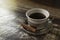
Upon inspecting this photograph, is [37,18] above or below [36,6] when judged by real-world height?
below

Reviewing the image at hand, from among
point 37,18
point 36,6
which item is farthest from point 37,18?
point 36,6

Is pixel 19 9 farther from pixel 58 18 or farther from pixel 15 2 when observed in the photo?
pixel 58 18

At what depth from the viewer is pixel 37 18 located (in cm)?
125

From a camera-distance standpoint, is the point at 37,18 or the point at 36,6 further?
the point at 36,6

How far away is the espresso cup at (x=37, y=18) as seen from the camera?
1.21 m

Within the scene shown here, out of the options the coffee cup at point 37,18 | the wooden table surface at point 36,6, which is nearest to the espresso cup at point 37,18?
the coffee cup at point 37,18

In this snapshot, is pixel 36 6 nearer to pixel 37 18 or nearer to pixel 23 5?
pixel 23 5

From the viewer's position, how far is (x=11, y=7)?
5.14ft

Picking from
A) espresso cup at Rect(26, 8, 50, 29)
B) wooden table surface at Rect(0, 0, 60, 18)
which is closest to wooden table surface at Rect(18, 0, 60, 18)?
wooden table surface at Rect(0, 0, 60, 18)

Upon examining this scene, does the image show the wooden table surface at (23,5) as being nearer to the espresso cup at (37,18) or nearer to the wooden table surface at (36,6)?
the wooden table surface at (36,6)

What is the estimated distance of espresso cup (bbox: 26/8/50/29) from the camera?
1.21 meters

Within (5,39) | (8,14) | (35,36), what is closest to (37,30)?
(35,36)

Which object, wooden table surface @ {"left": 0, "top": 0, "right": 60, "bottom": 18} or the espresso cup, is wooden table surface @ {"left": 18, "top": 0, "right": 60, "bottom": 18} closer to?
wooden table surface @ {"left": 0, "top": 0, "right": 60, "bottom": 18}

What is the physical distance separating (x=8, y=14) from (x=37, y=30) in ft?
1.29
